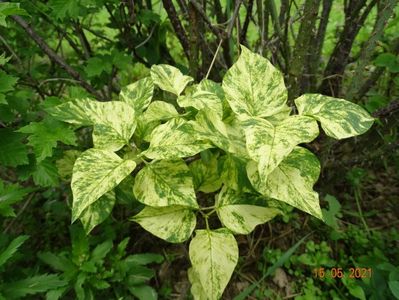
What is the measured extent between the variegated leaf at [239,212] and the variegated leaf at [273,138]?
202 millimetres

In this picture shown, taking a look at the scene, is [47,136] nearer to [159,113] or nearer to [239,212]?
[159,113]

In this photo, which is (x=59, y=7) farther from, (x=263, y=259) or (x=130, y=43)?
(x=263, y=259)

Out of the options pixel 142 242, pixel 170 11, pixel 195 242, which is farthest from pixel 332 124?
pixel 142 242

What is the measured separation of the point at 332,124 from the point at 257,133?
144mm

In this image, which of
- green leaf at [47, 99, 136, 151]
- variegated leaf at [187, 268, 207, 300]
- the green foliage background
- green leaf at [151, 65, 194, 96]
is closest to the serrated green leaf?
the green foliage background

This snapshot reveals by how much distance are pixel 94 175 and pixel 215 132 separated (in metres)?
0.25

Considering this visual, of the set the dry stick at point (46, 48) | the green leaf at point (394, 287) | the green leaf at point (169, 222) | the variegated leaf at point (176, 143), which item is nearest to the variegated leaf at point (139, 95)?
the variegated leaf at point (176, 143)

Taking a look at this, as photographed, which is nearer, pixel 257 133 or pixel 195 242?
pixel 257 133

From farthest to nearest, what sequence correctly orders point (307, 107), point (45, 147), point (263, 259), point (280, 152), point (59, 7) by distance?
point (263, 259) < point (59, 7) < point (45, 147) < point (307, 107) < point (280, 152)

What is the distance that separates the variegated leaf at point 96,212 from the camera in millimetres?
751

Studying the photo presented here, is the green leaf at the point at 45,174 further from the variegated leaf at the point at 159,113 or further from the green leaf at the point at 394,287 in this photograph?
the green leaf at the point at 394,287

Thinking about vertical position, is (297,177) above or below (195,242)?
above

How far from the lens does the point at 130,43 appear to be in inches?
53.6
